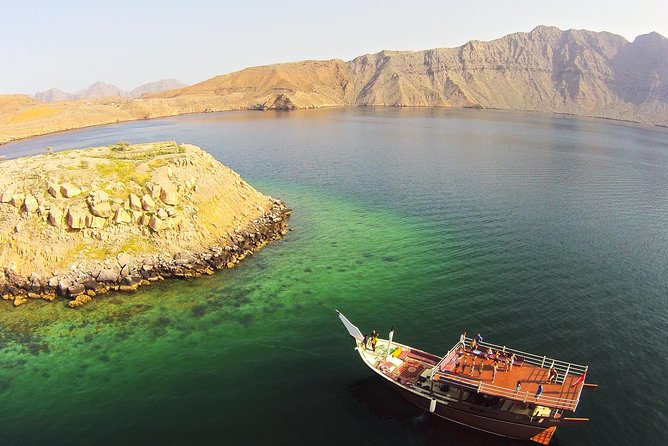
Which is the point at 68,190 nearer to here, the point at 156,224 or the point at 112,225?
the point at 112,225

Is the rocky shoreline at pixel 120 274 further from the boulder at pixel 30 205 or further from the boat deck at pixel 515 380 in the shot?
the boat deck at pixel 515 380

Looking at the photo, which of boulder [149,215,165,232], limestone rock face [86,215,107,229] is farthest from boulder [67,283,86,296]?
boulder [149,215,165,232]

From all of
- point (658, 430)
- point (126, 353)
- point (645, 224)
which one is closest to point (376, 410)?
point (658, 430)

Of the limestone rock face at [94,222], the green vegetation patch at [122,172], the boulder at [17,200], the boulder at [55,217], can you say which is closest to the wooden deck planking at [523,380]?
the limestone rock face at [94,222]

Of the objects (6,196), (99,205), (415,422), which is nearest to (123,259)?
(99,205)

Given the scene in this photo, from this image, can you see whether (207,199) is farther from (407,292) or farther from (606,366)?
(606,366)
